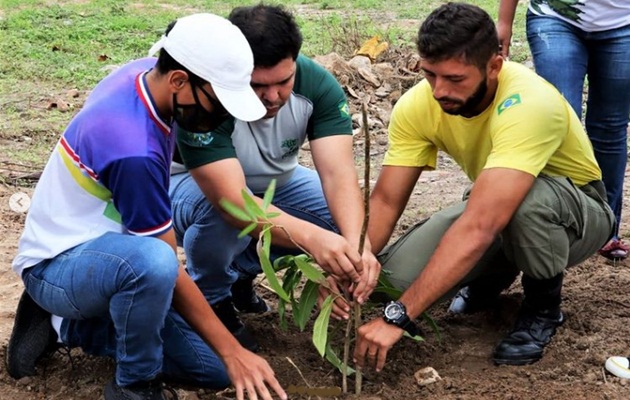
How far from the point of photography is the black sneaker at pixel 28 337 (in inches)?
121

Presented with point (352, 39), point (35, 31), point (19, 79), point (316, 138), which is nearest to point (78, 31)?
point (35, 31)

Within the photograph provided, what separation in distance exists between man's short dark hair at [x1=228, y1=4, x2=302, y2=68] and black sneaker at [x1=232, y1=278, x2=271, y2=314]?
3.57ft

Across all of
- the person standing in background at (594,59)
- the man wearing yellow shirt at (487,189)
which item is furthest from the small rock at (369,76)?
the man wearing yellow shirt at (487,189)

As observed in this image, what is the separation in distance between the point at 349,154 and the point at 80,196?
3.44 feet

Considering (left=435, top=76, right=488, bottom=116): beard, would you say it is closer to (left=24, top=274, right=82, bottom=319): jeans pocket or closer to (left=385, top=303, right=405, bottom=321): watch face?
(left=385, top=303, right=405, bottom=321): watch face

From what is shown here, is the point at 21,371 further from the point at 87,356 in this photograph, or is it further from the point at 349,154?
the point at 349,154

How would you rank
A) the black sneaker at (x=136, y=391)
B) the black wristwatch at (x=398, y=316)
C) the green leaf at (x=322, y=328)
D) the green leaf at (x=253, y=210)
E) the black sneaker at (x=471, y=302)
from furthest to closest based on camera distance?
the black sneaker at (x=471, y=302)
the black wristwatch at (x=398, y=316)
the black sneaker at (x=136, y=391)
the green leaf at (x=322, y=328)
the green leaf at (x=253, y=210)

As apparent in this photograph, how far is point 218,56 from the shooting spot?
2.62 m

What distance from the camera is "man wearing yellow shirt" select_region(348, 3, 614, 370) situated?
303 centimetres

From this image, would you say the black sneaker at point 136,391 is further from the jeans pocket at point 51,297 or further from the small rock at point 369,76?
the small rock at point 369,76

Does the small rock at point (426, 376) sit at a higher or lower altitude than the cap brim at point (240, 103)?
lower

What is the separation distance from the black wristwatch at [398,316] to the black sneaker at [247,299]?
932 millimetres

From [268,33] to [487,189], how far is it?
2.85 ft

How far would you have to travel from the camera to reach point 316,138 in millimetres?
3404
